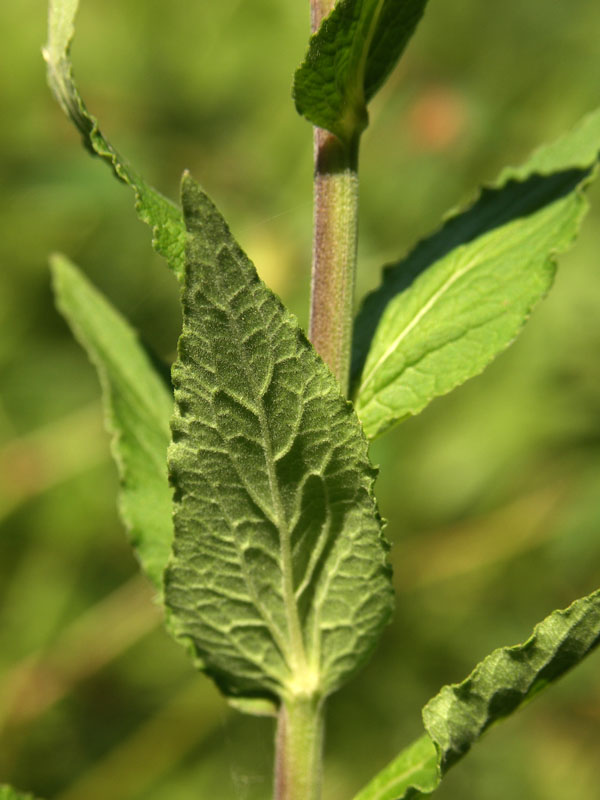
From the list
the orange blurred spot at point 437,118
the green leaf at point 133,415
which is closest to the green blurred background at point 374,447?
the orange blurred spot at point 437,118

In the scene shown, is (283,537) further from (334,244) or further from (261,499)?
(334,244)

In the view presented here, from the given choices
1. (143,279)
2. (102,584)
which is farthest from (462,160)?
(102,584)

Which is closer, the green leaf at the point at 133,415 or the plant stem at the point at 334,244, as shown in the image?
the plant stem at the point at 334,244

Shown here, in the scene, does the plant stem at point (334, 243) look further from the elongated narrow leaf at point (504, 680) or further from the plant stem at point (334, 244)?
the elongated narrow leaf at point (504, 680)

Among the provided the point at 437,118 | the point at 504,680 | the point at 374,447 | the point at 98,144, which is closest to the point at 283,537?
the point at 504,680

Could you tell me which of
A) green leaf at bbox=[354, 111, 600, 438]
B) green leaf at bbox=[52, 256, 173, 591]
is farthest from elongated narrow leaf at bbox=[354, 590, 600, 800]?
green leaf at bbox=[52, 256, 173, 591]
